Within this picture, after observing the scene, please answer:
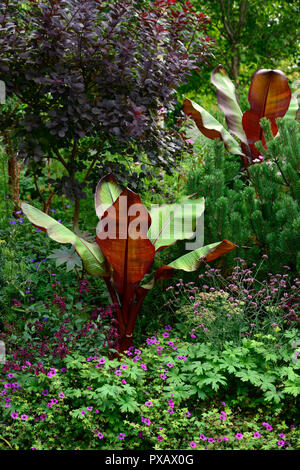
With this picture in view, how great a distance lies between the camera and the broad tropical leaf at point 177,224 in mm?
4238

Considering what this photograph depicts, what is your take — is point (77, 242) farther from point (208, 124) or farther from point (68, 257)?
point (208, 124)

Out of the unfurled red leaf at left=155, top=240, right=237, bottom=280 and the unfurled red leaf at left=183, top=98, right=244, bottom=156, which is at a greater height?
the unfurled red leaf at left=183, top=98, right=244, bottom=156

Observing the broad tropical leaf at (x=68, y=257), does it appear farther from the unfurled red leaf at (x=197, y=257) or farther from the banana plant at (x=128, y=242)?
the unfurled red leaf at (x=197, y=257)

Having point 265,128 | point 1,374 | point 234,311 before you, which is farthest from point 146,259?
point 265,128

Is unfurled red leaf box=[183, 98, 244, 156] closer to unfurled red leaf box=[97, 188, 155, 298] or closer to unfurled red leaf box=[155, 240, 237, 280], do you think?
unfurled red leaf box=[155, 240, 237, 280]

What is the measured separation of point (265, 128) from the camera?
4.43m

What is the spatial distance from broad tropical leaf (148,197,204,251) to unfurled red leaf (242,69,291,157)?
2350mm

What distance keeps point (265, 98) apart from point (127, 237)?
3300mm

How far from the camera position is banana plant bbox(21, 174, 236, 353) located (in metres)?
3.72

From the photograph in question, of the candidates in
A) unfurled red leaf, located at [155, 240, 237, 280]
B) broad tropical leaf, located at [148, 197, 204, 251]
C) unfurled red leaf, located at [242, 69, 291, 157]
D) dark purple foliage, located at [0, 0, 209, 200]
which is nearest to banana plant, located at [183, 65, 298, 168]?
unfurled red leaf, located at [242, 69, 291, 157]

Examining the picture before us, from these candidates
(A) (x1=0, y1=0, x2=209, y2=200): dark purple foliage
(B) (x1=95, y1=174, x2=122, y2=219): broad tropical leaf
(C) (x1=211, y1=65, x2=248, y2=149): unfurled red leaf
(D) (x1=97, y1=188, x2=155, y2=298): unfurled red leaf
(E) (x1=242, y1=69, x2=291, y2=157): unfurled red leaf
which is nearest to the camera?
(D) (x1=97, y1=188, x2=155, y2=298): unfurled red leaf

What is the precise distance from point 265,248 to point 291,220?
0.42 metres

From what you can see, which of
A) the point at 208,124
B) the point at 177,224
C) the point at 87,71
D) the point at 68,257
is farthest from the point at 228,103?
the point at 68,257

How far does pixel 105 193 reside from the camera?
434cm
